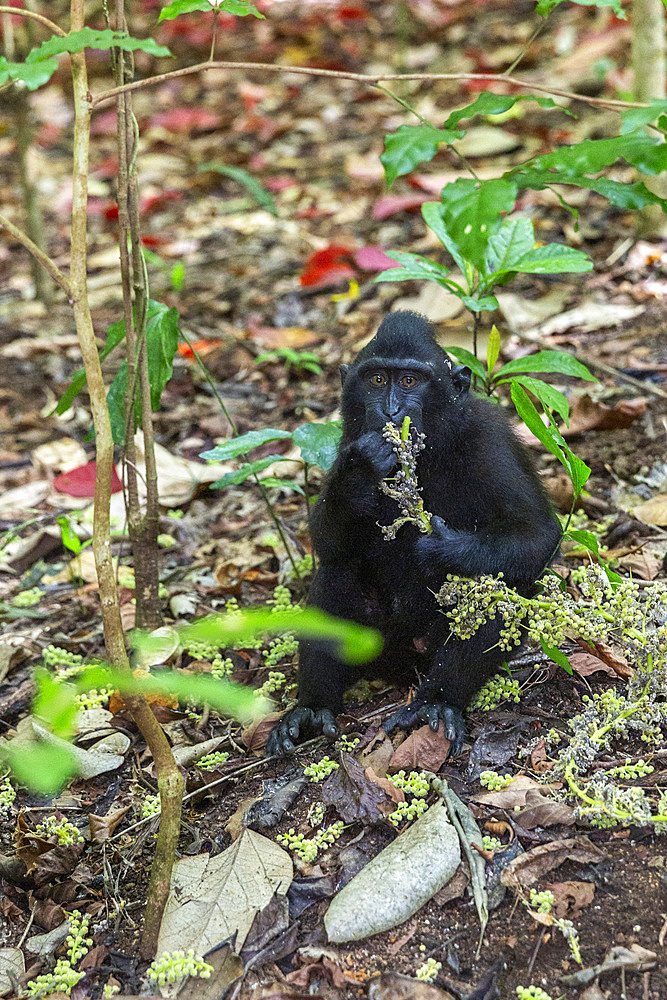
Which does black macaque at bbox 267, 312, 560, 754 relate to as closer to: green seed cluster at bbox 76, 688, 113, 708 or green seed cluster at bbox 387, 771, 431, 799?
green seed cluster at bbox 387, 771, 431, 799

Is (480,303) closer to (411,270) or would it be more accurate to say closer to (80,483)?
(411,270)

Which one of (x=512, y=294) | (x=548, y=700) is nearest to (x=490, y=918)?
(x=548, y=700)

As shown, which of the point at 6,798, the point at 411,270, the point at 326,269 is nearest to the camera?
the point at 6,798

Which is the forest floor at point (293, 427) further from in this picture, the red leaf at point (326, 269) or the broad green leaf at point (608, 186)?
the broad green leaf at point (608, 186)

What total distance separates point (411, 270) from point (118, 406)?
1348 mm

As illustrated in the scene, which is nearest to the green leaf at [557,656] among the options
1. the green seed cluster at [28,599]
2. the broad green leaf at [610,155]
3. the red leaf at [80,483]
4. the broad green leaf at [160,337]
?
the broad green leaf at [610,155]

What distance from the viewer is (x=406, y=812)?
318cm

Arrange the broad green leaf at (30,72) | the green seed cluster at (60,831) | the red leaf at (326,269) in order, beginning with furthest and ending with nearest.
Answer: the red leaf at (326,269), the green seed cluster at (60,831), the broad green leaf at (30,72)

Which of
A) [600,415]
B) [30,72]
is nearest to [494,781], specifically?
[30,72]

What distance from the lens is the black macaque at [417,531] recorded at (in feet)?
12.0

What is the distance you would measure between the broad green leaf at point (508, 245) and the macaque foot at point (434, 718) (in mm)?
1838

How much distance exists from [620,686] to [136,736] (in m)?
1.89

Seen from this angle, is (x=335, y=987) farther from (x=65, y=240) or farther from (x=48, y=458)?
(x=65, y=240)

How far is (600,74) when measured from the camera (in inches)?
355
